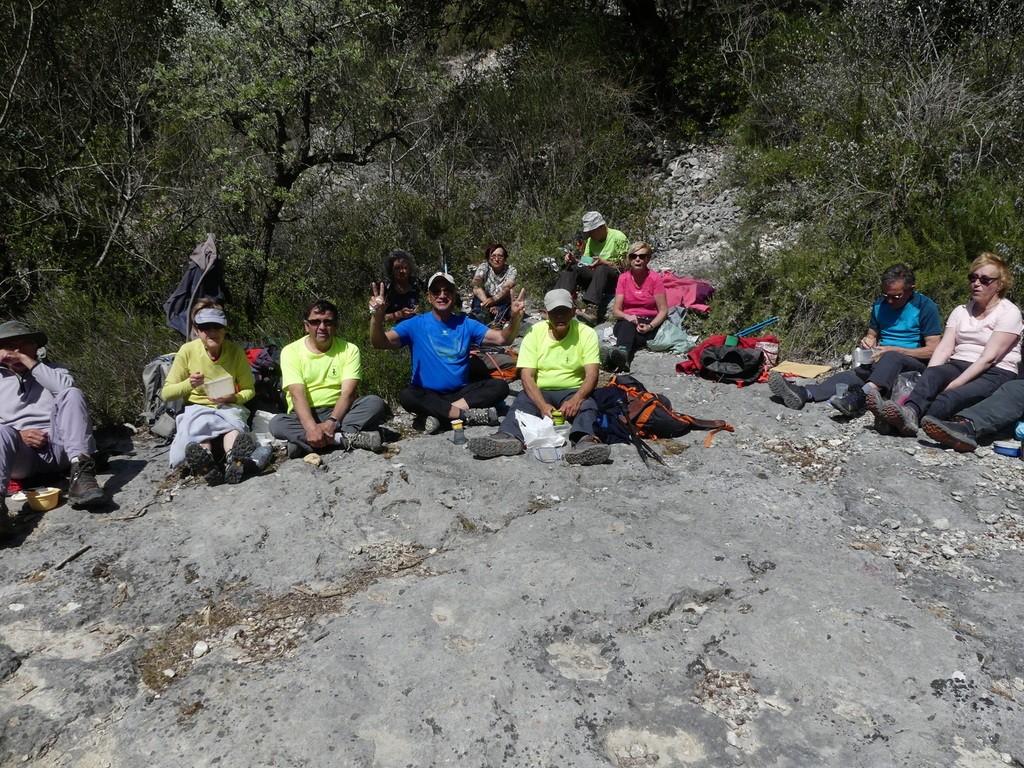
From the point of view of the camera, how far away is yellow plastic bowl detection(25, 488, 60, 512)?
484 cm

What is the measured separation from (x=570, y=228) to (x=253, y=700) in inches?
334

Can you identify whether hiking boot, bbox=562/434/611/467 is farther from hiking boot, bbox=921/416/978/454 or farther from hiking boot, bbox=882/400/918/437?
hiking boot, bbox=921/416/978/454

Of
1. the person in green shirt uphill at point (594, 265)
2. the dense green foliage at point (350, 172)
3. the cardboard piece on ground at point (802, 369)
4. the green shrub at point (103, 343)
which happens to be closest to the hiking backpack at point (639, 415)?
the cardboard piece on ground at point (802, 369)

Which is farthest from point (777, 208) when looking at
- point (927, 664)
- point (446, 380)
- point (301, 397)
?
point (927, 664)

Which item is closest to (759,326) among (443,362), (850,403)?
(850,403)

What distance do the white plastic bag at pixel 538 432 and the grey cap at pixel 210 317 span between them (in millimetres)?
2260

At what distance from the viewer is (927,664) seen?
3.18 metres

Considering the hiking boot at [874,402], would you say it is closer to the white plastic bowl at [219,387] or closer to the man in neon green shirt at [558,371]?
the man in neon green shirt at [558,371]

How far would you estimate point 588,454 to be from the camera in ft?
16.7

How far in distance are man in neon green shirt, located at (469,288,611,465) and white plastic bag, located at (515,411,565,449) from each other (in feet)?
0.16

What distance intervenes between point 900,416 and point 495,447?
290 cm

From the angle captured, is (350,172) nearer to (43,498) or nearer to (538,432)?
(538,432)

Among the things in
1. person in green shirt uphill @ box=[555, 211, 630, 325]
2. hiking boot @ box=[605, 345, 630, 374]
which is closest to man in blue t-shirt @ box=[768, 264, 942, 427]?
hiking boot @ box=[605, 345, 630, 374]

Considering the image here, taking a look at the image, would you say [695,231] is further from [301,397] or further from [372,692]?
[372,692]
